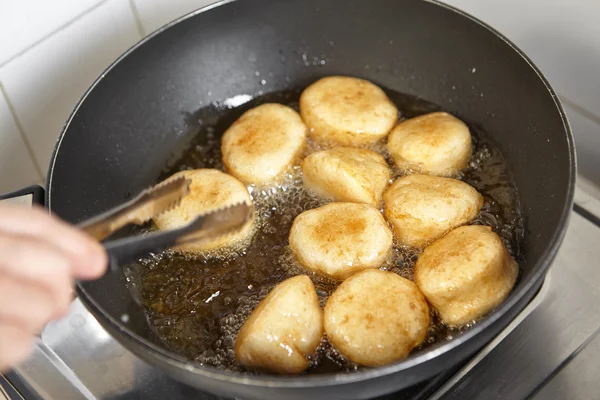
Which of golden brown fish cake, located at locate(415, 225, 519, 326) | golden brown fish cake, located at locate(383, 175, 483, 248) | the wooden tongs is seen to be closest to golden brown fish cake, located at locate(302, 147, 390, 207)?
golden brown fish cake, located at locate(383, 175, 483, 248)

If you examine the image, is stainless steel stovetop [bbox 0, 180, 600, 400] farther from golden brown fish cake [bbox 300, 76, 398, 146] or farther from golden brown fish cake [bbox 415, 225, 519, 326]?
golden brown fish cake [bbox 300, 76, 398, 146]

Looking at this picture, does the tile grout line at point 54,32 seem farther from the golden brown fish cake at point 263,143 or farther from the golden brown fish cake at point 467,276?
the golden brown fish cake at point 467,276

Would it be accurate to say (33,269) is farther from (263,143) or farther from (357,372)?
(263,143)

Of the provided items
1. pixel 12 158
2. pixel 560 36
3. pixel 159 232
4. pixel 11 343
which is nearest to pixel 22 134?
pixel 12 158

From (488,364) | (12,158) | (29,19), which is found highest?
(29,19)

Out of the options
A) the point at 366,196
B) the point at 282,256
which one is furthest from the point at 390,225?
the point at 282,256
